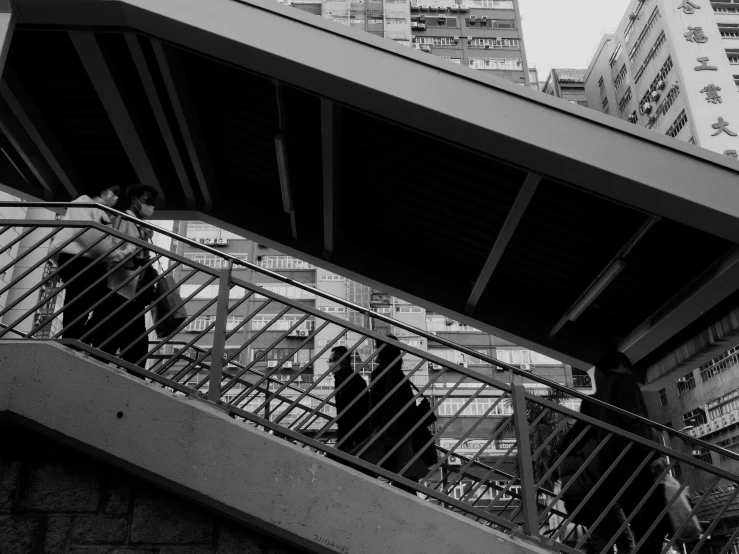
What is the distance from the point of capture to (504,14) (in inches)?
2505

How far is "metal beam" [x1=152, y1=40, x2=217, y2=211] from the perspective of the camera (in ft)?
Result: 19.2

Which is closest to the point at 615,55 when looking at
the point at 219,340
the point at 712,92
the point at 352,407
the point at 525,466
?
the point at 712,92

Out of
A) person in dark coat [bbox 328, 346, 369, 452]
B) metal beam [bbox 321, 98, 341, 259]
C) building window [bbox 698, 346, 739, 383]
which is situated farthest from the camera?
building window [bbox 698, 346, 739, 383]

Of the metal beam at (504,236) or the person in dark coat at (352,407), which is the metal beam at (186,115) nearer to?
the person in dark coat at (352,407)

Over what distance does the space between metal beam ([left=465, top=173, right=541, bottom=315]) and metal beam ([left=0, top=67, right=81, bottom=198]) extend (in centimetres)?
512

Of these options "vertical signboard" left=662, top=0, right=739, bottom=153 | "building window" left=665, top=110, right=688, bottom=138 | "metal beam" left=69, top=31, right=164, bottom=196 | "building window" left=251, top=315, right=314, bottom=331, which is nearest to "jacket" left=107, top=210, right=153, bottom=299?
"metal beam" left=69, top=31, right=164, bottom=196

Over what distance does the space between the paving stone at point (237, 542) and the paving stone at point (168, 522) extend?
67 mm

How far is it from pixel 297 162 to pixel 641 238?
12.1 feet

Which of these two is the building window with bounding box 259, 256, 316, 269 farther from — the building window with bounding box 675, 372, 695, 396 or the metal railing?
the metal railing

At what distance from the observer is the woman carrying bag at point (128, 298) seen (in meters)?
4.87

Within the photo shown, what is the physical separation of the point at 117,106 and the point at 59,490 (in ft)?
13.6

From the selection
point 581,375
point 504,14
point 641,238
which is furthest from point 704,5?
point 641,238

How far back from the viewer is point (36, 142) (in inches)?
291

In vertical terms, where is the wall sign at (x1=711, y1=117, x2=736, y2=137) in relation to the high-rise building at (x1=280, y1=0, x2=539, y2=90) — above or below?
below
